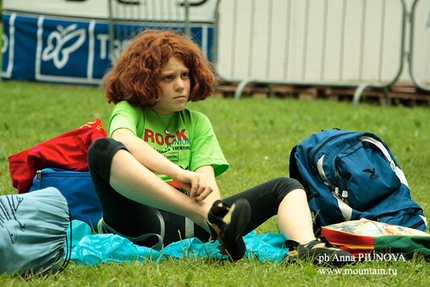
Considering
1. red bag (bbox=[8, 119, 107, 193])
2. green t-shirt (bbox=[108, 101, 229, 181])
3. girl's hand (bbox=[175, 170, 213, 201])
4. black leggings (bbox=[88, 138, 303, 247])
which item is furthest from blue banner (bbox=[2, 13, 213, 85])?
girl's hand (bbox=[175, 170, 213, 201])

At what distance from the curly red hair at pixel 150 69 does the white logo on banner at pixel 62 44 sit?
678cm

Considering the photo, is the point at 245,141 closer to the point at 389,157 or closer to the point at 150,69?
the point at 389,157

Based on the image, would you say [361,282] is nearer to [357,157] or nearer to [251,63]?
[357,157]

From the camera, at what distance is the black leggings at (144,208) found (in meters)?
3.21

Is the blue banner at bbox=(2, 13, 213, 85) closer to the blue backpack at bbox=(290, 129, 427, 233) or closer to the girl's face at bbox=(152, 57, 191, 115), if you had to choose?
the blue backpack at bbox=(290, 129, 427, 233)

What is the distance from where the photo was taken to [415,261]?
331 centimetres

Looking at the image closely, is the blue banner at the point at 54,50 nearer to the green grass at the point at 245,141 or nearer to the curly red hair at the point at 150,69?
the green grass at the point at 245,141

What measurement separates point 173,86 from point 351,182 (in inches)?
37.9

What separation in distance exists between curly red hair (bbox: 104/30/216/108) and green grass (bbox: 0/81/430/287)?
2.58 ft

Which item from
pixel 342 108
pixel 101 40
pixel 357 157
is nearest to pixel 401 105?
pixel 342 108

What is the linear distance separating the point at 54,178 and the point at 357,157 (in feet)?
4.79

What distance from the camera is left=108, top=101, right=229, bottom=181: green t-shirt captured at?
11.7 ft

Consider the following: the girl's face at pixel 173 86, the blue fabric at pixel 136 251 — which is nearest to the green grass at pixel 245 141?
the blue fabric at pixel 136 251

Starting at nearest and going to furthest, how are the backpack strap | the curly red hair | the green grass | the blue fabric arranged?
1. the green grass
2. the blue fabric
3. the curly red hair
4. the backpack strap
